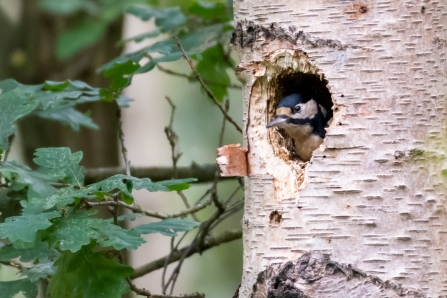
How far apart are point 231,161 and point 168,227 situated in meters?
0.36

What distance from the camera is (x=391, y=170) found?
2314 millimetres

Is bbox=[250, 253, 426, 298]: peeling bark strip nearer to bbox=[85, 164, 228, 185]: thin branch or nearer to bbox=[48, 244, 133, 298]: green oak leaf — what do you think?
bbox=[48, 244, 133, 298]: green oak leaf

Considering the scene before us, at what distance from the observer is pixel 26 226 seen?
216cm

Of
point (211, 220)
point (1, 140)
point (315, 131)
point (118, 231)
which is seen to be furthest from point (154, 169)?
point (118, 231)

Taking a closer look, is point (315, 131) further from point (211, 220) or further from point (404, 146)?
point (404, 146)

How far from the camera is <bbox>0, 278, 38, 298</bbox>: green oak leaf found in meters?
2.54

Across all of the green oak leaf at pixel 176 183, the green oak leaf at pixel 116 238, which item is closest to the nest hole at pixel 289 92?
the green oak leaf at pixel 176 183

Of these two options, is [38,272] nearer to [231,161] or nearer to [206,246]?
[231,161]

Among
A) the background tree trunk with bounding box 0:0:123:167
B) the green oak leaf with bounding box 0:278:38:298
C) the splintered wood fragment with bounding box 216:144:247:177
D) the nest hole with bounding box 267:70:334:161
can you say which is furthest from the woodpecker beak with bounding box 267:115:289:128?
the background tree trunk with bounding box 0:0:123:167

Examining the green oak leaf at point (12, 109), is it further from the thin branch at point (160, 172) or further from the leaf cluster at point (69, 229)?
the thin branch at point (160, 172)

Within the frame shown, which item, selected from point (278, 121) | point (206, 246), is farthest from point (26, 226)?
point (206, 246)

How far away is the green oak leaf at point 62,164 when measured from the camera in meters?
2.41

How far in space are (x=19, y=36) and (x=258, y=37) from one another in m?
4.05

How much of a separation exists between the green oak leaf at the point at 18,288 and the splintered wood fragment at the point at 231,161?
887 mm
